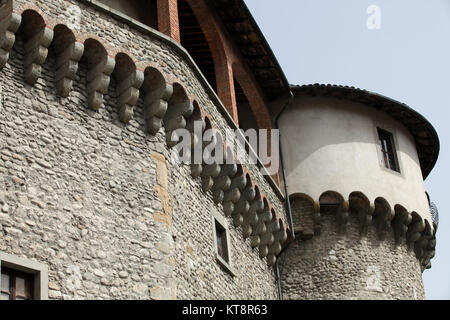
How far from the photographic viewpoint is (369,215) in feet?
72.9

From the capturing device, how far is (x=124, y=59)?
1524 centimetres

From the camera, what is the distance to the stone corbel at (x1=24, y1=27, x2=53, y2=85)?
13898 mm

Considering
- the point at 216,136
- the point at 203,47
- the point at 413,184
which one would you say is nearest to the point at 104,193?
the point at 216,136

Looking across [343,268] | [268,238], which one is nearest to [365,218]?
[343,268]

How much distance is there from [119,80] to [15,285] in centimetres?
439

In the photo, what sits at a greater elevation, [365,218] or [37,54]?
[37,54]

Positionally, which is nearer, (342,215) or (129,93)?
(129,93)

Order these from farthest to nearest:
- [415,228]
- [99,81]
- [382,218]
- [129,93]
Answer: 1. [415,228]
2. [382,218]
3. [129,93]
4. [99,81]

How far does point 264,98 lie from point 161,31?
631cm

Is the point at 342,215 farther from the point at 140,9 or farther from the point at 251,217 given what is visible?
the point at 140,9

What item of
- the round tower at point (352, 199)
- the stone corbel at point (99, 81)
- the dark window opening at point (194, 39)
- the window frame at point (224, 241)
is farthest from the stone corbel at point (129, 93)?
the round tower at point (352, 199)

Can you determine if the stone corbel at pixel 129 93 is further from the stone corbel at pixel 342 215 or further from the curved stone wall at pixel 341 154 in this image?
the stone corbel at pixel 342 215

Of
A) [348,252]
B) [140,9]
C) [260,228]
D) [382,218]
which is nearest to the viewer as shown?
[140,9]
